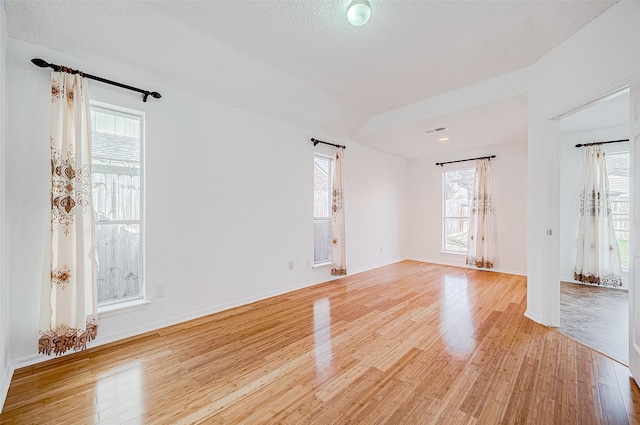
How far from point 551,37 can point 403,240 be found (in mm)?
4737

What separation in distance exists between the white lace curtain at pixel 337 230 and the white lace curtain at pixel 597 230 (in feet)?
12.9

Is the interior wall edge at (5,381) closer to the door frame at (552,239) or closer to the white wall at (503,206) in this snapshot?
the door frame at (552,239)

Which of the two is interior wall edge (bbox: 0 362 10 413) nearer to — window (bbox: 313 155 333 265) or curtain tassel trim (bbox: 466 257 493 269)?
window (bbox: 313 155 333 265)

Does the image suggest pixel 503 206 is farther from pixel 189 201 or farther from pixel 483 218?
pixel 189 201

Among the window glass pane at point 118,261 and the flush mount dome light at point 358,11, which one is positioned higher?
the flush mount dome light at point 358,11

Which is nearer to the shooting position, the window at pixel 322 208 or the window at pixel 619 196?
the window at pixel 619 196

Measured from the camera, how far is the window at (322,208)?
462cm

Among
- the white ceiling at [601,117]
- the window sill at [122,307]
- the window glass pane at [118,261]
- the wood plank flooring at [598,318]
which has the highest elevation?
the white ceiling at [601,117]

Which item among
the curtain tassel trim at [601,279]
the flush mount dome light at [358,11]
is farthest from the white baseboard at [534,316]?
the flush mount dome light at [358,11]

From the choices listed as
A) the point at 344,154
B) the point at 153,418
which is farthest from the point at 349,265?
the point at 153,418

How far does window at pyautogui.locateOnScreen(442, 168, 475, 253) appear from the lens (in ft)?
19.4

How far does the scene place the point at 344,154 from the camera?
4.95 meters

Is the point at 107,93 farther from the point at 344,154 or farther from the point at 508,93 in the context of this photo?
the point at 508,93

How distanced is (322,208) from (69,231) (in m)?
3.36
